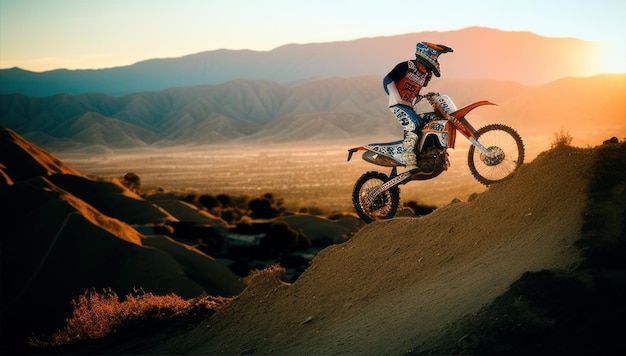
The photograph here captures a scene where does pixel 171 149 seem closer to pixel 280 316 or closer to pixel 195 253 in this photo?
pixel 195 253

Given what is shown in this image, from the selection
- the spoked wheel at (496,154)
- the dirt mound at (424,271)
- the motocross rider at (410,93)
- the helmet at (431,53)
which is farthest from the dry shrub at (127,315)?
the helmet at (431,53)

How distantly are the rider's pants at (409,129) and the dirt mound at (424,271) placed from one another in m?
1.79

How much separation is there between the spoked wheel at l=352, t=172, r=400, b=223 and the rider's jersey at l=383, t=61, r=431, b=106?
5.29ft

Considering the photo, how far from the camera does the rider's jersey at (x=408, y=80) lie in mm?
12984

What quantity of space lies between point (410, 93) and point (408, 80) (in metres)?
0.23

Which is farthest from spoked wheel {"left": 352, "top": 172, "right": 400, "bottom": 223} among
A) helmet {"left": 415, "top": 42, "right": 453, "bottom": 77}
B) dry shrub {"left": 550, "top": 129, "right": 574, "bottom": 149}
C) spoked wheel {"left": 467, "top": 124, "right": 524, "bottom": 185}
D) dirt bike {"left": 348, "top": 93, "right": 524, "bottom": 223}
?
dry shrub {"left": 550, "top": 129, "right": 574, "bottom": 149}

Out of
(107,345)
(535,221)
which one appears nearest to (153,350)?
(107,345)

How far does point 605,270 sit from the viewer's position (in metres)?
9.93

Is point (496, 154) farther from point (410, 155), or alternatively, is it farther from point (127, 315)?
point (127, 315)

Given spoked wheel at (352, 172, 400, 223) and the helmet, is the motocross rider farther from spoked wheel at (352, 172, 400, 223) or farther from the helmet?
spoked wheel at (352, 172, 400, 223)

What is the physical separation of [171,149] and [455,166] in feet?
320

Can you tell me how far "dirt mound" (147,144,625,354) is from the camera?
11047 millimetres

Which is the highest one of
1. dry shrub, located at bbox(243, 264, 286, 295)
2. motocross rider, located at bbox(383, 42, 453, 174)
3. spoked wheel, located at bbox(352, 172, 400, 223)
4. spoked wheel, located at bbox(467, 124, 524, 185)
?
motocross rider, located at bbox(383, 42, 453, 174)

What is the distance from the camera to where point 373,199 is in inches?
555
